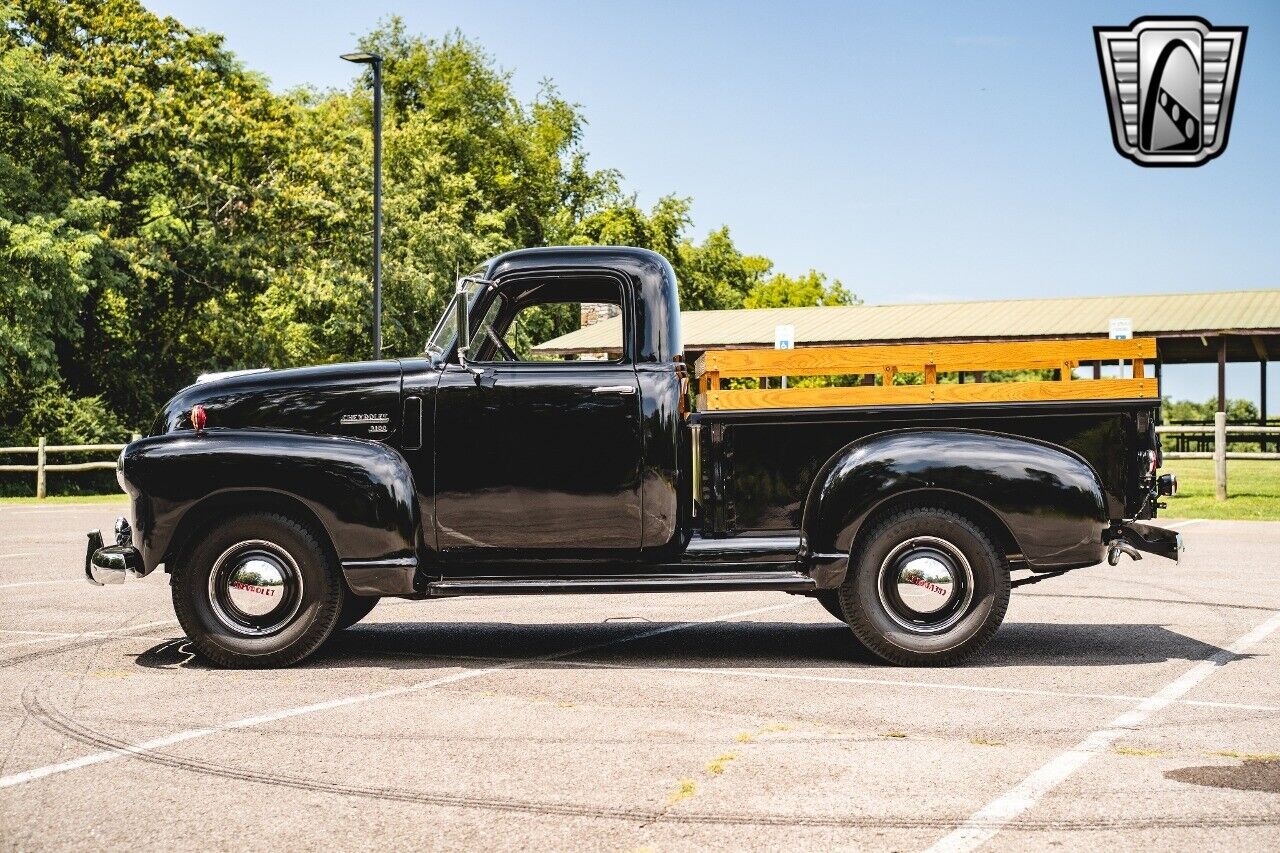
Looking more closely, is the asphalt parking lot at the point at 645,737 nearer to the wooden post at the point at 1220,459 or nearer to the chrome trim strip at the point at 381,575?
the chrome trim strip at the point at 381,575

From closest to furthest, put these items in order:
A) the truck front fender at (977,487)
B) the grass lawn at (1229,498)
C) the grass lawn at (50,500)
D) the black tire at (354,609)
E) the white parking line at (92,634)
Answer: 1. the truck front fender at (977,487)
2. the white parking line at (92,634)
3. the black tire at (354,609)
4. the grass lawn at (1229,498)
5. the grass lawn at (50,500)

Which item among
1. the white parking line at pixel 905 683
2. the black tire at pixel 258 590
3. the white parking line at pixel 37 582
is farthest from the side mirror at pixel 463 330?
the white parking line at pixel 37 582

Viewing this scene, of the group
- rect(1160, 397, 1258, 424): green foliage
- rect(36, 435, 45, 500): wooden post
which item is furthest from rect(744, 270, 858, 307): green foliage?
rect(36, 435, 45, 500): wooden post

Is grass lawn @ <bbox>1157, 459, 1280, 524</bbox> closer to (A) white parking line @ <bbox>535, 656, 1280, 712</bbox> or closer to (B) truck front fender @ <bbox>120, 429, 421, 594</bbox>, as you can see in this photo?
(A) white parking line @ <bbox>535, 656, 1280, 712</bbox>

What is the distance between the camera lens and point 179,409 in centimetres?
774

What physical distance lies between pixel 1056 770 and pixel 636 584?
2.74m

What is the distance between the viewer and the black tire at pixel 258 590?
744 centimetres

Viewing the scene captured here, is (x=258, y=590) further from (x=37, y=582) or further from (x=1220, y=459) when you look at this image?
(x=1220, y=459)

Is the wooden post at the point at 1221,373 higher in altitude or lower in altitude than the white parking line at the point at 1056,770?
higher

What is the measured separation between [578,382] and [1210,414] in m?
49.8

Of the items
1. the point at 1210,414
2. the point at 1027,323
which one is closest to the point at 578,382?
the point at 1027,323

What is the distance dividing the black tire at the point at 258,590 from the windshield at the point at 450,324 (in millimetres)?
1220

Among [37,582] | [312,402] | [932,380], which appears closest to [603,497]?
[312,402]

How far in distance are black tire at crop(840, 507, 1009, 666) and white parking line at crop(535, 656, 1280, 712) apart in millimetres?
364
